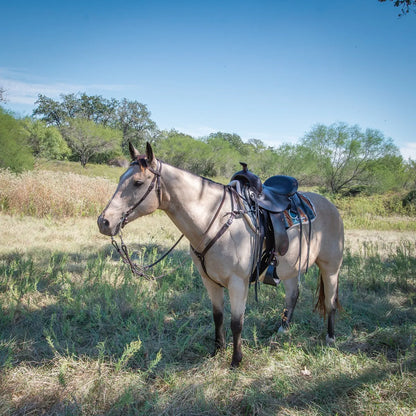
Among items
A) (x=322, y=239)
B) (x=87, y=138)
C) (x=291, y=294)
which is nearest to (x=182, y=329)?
(x=291, y=294)

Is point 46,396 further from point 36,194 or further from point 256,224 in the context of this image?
point 36,194

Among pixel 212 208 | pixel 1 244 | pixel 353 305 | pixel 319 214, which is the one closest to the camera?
pixel 212 208

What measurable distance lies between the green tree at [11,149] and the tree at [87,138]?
74.7ft

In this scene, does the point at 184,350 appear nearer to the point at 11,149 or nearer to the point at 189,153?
the point at 11,149

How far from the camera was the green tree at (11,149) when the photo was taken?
44.1 ft

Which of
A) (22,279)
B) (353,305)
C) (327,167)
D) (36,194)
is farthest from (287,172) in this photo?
(22,279)

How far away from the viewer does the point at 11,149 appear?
44.7 feet

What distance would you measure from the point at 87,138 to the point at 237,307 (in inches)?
1531

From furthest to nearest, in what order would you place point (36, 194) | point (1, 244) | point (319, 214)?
1. point (36, 194)
2. point (1, 244)
3. point (319, 214)

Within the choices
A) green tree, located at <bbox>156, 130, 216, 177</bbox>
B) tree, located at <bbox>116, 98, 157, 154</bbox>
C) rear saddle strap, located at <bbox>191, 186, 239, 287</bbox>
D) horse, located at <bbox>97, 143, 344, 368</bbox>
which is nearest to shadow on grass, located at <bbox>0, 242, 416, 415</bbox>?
horse, located at <bbox>97, 143, 344, 368</bbox>

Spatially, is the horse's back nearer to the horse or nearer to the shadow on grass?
the horse

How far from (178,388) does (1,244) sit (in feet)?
18.1

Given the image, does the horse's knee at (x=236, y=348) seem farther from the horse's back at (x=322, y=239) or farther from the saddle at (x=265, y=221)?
the horse's back at (x=322, y=239)

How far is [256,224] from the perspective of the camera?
2.56 meters
